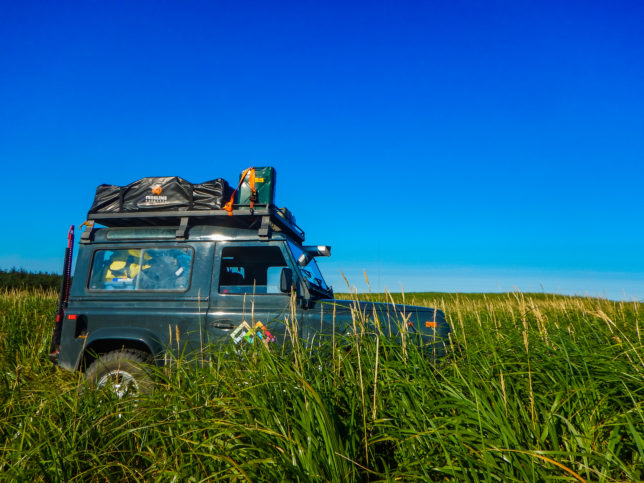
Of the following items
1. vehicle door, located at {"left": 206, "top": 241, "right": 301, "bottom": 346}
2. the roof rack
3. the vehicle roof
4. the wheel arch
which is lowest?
the wheel arch

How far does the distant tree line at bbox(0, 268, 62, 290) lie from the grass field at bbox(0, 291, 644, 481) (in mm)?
21941

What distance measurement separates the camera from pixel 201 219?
17.6 ft

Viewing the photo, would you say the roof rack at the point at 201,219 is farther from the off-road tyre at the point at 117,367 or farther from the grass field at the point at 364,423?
the grass field at the point at 364,423

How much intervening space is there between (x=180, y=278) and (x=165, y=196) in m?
1.12

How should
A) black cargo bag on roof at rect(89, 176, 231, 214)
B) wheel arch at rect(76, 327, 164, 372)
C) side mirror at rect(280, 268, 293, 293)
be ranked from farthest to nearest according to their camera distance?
black cargo bag on roof at rect(89, 176, 231, 214) → wheel arch at rect(76, 327, 164, 372) → side mirror at rect(280, 268, 293, 293)

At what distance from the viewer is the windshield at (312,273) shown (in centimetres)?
496

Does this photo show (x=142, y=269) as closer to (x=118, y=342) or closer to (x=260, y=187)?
(x=118, y=342)

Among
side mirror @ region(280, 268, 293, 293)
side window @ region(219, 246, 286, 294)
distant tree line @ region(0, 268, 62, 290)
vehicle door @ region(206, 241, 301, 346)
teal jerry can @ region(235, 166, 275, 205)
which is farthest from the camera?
distant tree line @ region(0, 268, 62, 290)

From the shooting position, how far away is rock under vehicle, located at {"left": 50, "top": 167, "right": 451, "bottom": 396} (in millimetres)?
4605

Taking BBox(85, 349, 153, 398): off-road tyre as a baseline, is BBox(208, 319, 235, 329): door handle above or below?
above

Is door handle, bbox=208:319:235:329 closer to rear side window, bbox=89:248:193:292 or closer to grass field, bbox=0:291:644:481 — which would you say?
rear side window, bbox=89:248:193:292

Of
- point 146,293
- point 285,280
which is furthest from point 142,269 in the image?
point 285,280

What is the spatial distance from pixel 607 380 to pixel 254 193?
396cm

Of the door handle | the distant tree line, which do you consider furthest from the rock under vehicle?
the distant tree line
